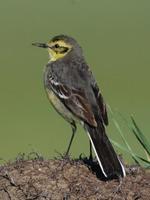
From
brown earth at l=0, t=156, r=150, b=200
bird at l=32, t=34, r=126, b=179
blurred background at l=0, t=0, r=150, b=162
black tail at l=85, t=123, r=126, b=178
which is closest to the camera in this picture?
brown earth at l=0, t=156, r=150, b=200

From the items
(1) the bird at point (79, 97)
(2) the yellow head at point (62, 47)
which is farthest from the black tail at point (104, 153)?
(2) the yellow head at point (62, 47)

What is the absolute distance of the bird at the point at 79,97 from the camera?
9516mm

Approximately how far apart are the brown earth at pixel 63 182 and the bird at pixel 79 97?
0.15m

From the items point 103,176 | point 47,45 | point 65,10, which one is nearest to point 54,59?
point 47,45

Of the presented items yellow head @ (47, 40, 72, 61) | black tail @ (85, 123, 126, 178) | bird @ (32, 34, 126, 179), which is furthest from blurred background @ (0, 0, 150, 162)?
black tail @ (85, 123, 126, 178)

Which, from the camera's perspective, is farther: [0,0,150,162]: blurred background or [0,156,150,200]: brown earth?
[0,0,150,162]: blurred background

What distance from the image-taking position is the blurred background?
54.4 feet

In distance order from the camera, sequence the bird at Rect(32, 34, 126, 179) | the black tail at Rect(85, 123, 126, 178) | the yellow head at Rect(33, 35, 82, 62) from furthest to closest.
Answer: the yellow head at Rect(33, 35, 82, 62)
the bird at Rect(32, 34, 126, 179)
the black tail at Rect(85, 123, 126, 178)

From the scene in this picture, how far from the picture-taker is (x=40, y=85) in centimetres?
2017

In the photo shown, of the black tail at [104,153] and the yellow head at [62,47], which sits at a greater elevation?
the yellow head at [62,47]

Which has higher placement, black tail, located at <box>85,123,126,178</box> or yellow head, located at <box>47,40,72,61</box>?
yellow head, located at <box>47,40,72,61</box>

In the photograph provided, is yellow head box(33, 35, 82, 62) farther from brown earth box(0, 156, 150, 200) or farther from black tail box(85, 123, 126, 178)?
brown earth box(0, 156, 150, 200)

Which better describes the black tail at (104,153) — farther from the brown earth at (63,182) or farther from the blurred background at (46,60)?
the blurred background at (46,60)

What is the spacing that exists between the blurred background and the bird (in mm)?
1796
